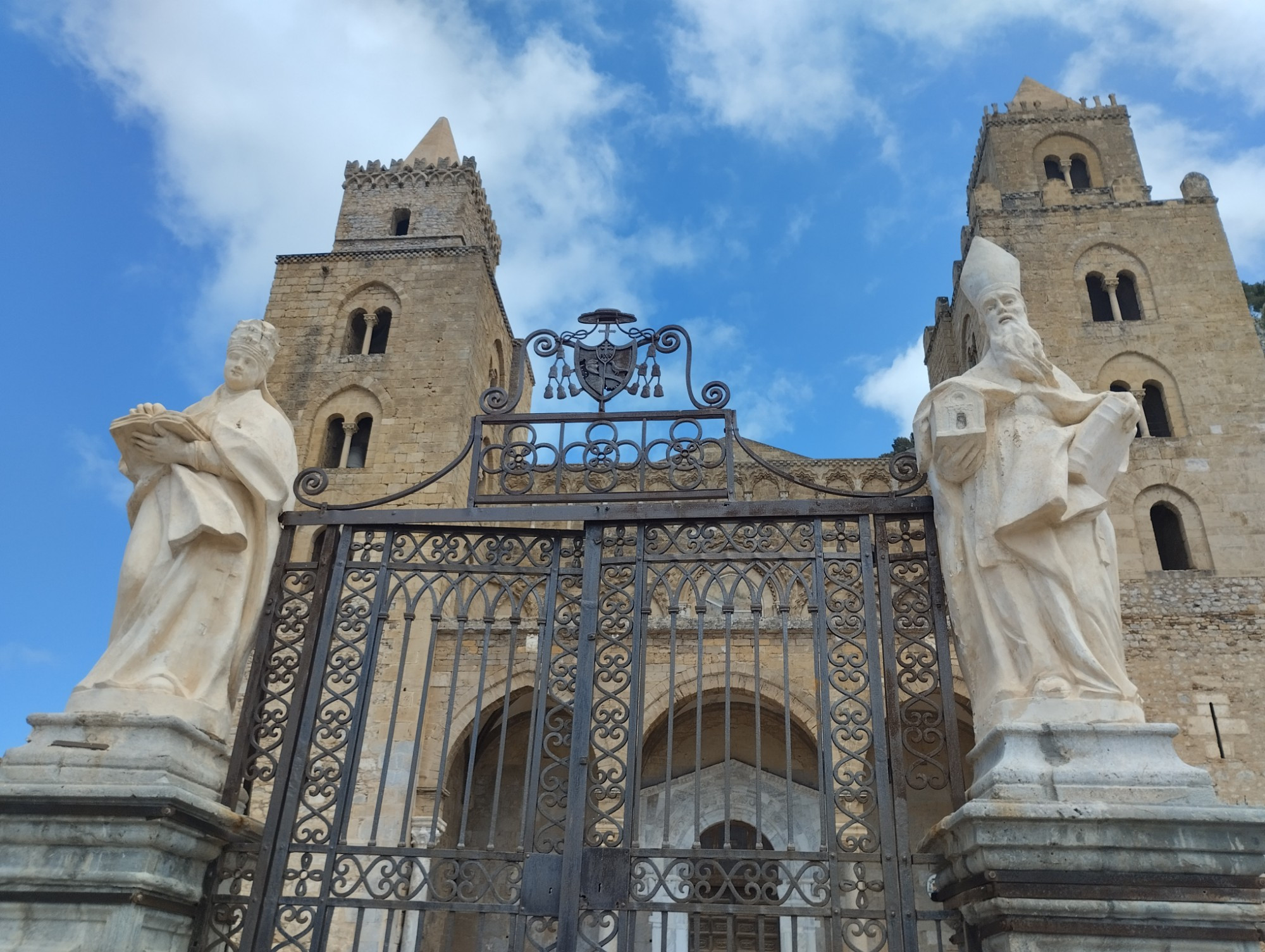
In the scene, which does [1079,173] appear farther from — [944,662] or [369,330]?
[944,662]

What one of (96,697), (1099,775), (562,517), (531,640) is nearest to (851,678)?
(1099,775)

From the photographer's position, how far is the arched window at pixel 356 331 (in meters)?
22.2

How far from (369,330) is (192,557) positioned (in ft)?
58.0

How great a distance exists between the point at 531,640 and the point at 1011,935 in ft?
42.5

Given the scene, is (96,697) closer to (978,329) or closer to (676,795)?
(978,329)

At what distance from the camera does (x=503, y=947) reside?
46.4 ft

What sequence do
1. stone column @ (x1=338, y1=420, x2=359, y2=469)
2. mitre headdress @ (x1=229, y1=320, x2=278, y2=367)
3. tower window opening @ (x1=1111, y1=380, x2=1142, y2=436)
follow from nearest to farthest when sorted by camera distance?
mitre headdress @ (x1=229, y1=320, x2=278, y2=367)
tower window opening @ (x1=1111, y1=380, x2=1142, y2=436)
stone column @ (x1=338, y1=420, x2=359, y2=469)

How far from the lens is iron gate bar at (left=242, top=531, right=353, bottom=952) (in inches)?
185

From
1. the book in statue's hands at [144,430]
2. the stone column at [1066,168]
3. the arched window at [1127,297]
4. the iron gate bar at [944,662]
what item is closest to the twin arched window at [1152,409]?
the arched window at [1127,297]

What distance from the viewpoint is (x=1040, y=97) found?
83.6 feet

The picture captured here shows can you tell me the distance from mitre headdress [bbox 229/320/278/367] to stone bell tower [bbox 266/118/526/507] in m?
11.9

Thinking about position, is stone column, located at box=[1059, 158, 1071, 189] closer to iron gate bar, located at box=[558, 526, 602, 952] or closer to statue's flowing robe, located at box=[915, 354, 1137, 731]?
statue's flowing robe, located at box=[915, 354, 1137, 731]

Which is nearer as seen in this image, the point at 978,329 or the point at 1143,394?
the point at 978,329

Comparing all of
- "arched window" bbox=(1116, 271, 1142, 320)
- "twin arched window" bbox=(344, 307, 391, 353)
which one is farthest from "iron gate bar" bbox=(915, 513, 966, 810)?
"twin arched window" bbox=(344, 307, 391, 353)
